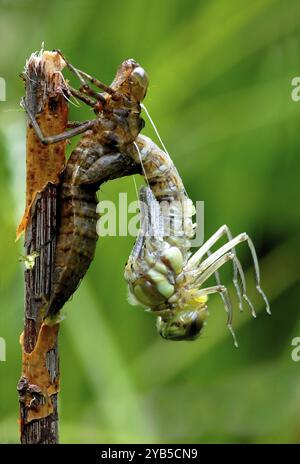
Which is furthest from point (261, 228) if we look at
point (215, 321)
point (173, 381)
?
point (173, 381)

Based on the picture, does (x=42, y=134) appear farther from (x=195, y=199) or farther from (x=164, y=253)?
(x=195, y=199)

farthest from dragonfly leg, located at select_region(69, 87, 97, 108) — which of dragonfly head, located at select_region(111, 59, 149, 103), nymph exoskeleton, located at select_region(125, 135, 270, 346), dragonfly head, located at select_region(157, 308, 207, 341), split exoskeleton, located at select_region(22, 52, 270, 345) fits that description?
dragonfly head, located at select_region(157, 308, 207, 341)

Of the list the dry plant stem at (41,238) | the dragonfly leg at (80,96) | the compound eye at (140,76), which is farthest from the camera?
the compound eye at (140,76)

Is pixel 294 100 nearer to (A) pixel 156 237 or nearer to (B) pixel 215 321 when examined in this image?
(B) pixel 215 321

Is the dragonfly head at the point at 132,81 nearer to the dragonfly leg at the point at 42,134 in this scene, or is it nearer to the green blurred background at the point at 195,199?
the dragonfly leg at the point at 42,134

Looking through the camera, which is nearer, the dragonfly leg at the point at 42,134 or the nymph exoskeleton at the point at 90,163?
the dragonfly leg at the point at 42,134

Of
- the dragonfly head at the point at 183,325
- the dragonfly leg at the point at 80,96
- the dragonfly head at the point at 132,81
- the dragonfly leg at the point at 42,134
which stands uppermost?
the dragonfly head at the point at 132,81

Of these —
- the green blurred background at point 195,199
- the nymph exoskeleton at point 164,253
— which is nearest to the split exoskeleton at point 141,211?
the nymph exoskeleton at point 164,253

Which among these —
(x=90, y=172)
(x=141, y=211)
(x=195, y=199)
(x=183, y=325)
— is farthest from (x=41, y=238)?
(x=195, y=199)
